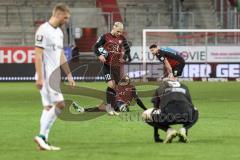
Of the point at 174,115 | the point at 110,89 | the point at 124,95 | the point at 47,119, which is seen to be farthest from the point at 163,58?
the point at 47,119

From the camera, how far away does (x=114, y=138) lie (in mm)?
12133

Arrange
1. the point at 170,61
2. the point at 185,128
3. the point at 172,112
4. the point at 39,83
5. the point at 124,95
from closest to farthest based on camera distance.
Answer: the point at 39,83 → the point at 172,112 → the point at 185,128 → the point at 170,61 → the point at 124,95

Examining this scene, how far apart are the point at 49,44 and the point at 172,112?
2.12 meters

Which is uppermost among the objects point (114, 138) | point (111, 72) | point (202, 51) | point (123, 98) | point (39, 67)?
point (39, 67)

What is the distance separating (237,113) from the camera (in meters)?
17.4

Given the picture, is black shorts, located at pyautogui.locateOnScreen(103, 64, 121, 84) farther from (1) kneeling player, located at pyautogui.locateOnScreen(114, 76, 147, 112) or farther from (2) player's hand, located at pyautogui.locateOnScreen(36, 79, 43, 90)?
(2) player's hand, located at pyautogui.locateOnScreen(36, 79, 43, 90)

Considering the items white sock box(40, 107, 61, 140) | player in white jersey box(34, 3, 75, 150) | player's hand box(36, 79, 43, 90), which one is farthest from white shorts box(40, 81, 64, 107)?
player's hand box(36, 79, 43, 90)

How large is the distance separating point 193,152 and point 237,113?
7.44 metres

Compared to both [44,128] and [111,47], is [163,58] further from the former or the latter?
[44,128]

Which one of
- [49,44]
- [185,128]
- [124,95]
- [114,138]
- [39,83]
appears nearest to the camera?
[39,83]

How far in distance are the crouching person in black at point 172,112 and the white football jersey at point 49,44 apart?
1.71 meters

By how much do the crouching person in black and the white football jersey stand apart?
67.5 inches

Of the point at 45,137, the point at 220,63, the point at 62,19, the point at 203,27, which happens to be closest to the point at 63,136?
the point at 45,137

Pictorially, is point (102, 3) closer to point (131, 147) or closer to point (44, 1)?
point (44, 1)
